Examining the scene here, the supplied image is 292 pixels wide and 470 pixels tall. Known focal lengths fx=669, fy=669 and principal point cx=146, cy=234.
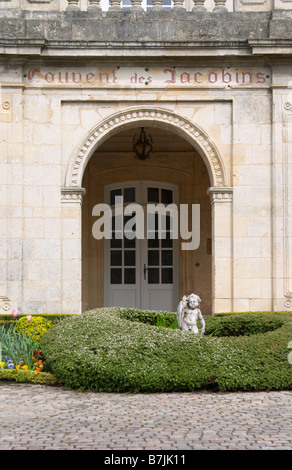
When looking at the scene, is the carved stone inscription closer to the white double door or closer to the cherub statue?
the white double door

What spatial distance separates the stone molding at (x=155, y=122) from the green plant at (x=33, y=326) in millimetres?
2832

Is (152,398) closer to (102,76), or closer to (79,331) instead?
(79,331)

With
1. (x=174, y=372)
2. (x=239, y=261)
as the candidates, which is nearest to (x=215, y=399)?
(x=174, y=372)

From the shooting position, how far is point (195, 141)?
11562mm

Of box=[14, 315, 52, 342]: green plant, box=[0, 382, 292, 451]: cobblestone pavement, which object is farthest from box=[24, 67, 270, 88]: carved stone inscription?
box=[0, 382, 292, 451]: cobblestone pavement

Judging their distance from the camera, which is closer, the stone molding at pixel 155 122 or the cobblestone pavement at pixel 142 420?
the cobblestone pavement at pixel 142 420

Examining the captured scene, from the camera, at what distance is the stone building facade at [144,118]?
11.3 meters

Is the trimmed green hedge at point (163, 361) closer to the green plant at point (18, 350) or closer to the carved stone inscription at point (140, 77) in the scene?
the green plant at point (18, 350)

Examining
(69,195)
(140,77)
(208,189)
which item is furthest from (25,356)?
(140,77)

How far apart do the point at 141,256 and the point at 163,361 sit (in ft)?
25.2

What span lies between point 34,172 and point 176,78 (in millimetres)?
2931

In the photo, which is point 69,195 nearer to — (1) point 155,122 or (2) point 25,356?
(1) point 155,122

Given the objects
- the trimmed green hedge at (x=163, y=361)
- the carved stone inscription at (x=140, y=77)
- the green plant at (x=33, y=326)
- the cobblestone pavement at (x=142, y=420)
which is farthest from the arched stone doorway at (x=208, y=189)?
the cobblestone pavement at (x=142, y=420)

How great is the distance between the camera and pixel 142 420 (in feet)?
18.8
